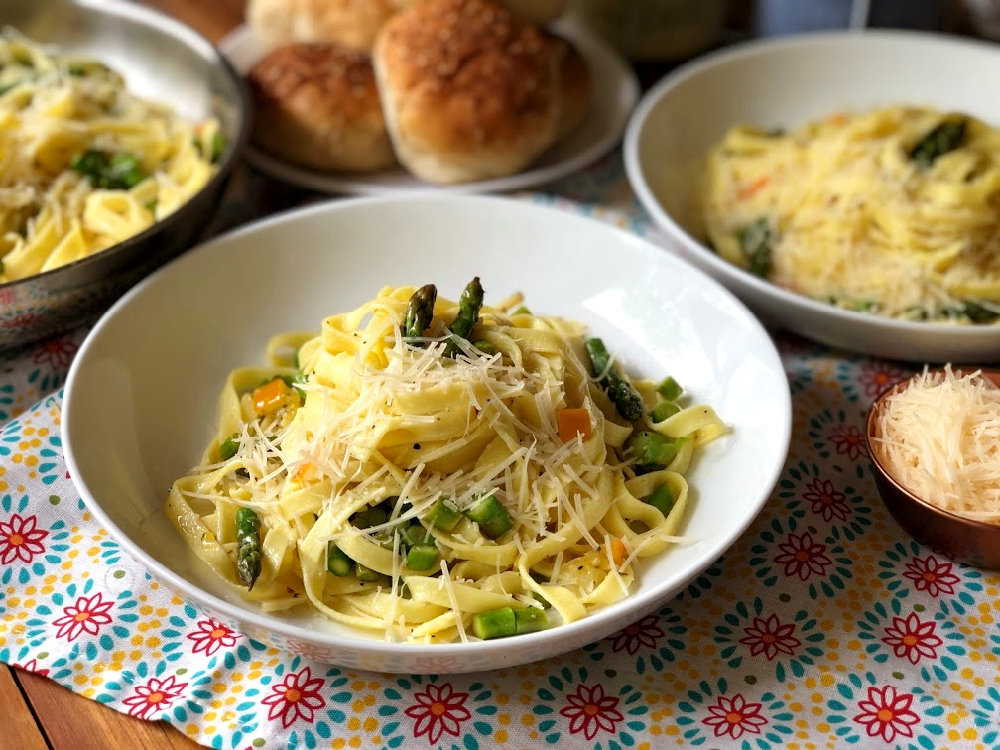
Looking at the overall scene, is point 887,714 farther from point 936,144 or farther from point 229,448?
point 936,144

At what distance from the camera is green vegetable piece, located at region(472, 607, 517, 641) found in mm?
2666

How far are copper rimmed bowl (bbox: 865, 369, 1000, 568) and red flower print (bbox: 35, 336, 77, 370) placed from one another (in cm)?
292

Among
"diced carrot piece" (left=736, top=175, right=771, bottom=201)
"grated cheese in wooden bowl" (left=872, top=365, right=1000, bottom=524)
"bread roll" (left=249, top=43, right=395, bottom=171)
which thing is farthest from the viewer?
"bread roll" (left=249, top=43, right=395, bottom=171)

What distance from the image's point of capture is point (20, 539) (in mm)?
3152

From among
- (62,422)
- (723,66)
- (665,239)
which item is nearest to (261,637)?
(62,422)

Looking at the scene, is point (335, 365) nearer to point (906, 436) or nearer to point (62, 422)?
point (62, 422)

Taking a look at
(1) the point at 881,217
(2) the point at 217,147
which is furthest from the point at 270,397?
(1) the point at 881,217

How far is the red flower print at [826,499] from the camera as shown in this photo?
329 cm

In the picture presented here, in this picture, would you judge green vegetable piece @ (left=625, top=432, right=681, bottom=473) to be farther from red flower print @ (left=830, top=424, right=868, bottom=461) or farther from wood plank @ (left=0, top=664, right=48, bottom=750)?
wood plank @ (left=0, top=664, right=48, bottom=750)

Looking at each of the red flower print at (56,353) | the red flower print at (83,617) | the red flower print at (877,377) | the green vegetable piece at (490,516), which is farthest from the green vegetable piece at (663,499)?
the red flower print at (56,353)

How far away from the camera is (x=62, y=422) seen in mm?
2979

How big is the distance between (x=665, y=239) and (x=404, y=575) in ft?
7.58

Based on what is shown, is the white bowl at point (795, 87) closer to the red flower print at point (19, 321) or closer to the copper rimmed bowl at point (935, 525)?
the copper rimmed bowl at point (935, 525)

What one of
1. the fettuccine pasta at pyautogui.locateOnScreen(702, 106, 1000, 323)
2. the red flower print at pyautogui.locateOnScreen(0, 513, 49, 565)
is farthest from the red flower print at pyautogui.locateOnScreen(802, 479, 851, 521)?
the red flower print at pyautogui.locateOnScreen(0, 513, 49, 565)
